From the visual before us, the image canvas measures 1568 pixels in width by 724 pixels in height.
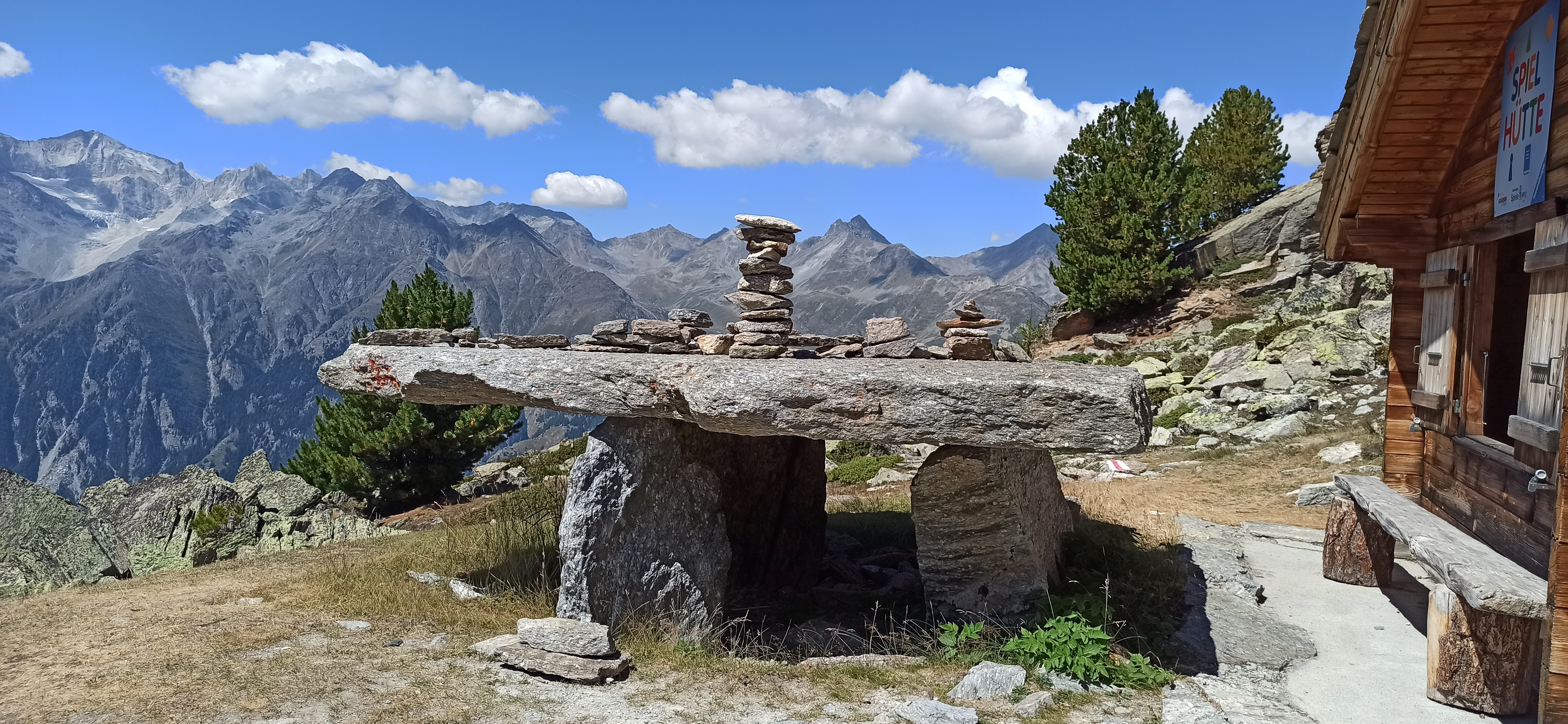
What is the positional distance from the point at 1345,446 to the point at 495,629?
41.0ft

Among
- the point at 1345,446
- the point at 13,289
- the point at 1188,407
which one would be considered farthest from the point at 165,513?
the point at 13,289

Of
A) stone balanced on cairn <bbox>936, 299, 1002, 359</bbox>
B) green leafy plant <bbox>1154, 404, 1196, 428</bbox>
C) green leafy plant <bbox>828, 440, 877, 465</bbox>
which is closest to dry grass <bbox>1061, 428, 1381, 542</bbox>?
green leafy plant <bbox>1154, 404, 1196, 428</bbox>

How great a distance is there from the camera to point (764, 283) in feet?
22.8

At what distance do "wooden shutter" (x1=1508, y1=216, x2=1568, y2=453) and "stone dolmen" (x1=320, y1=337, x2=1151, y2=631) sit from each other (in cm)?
210

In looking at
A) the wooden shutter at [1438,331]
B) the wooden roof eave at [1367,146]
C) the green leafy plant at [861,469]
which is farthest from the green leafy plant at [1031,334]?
the wooden shutter at [1438,331]

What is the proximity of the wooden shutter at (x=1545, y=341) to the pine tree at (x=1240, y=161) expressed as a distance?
88.9ft

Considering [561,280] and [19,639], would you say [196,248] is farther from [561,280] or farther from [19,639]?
[19,639]

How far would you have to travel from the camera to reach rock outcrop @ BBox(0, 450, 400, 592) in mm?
7895

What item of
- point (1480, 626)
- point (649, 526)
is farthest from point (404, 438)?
point (1480, 626)

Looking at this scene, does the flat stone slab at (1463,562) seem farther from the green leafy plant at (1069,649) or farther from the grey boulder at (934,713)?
the grey boulder at (934,713)

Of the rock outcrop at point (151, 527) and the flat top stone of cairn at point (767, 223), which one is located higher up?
the flat top stone of cairn at point (767, 223)

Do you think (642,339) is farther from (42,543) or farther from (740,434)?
(42,543)

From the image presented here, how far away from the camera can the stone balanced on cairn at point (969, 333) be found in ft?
20.4

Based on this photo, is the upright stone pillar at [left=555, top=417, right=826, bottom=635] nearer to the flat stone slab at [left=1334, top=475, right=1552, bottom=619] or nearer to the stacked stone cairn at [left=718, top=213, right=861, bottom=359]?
the stacked stone cairn at [left=718, top=213, right=861, bottom=359]
